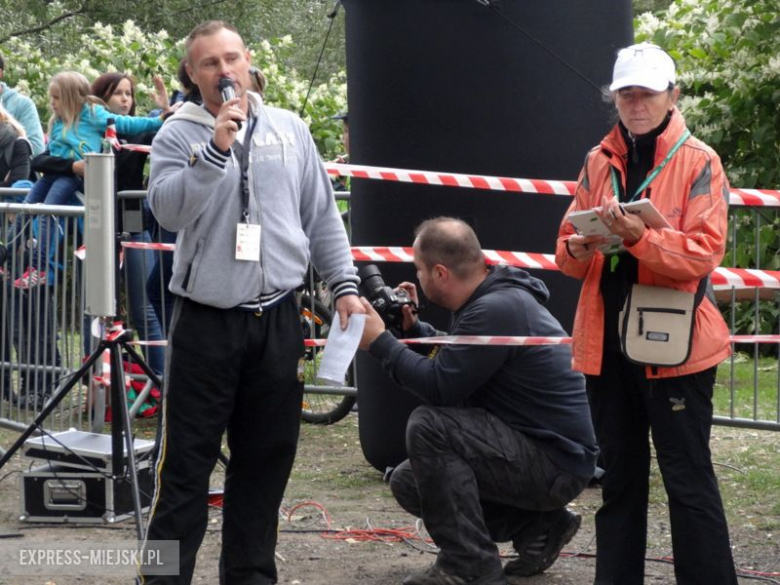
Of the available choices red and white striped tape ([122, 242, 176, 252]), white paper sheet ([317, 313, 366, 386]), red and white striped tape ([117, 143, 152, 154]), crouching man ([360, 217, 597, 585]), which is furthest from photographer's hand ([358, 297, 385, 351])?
red and white striped tape ([117, 143, 152, 154])

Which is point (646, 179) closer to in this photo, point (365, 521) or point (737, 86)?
point (365, 521)

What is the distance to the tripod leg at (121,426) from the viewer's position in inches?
207

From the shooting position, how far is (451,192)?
601 centimetres

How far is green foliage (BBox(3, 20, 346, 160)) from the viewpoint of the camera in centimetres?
1377

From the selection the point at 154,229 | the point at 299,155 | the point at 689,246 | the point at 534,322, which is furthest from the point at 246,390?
the point at 154,229

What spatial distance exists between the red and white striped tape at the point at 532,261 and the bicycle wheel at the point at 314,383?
1.66m

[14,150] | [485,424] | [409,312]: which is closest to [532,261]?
[409,312]

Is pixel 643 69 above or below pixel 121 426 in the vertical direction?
above

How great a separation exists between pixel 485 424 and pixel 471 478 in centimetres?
20

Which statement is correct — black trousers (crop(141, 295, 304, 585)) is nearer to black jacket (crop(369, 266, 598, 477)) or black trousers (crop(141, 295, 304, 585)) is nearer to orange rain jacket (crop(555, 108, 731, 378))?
black jacket (crop(369, 266, 598, 477))

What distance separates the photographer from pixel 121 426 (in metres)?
5.52

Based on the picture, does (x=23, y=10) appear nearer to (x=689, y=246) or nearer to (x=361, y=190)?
(x=361, y=190)

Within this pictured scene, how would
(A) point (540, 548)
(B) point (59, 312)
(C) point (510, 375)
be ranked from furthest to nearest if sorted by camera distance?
(B) point (59, 312) < (A) point (540, 548) < (C) point (510, 375)

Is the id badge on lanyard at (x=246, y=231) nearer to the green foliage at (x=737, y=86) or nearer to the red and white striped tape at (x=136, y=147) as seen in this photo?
the red and white striped tape at (x=136, y=147)
